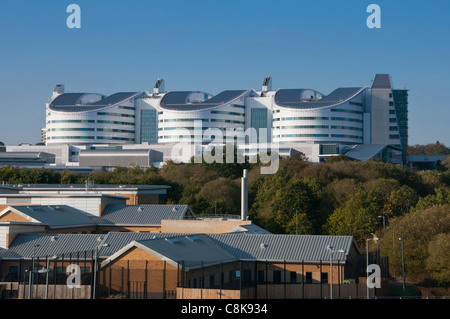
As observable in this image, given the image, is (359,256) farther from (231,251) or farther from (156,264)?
(156,264)

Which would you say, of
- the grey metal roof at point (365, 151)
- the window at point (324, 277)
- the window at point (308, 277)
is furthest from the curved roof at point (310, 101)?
the window at point (308, 277)

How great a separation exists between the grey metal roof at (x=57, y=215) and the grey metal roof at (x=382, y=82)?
5160 inches

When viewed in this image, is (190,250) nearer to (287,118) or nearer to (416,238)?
(416,238)

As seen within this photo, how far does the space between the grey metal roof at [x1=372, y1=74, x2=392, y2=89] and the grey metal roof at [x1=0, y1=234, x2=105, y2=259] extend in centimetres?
14523

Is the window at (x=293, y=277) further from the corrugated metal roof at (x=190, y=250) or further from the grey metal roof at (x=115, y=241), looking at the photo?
the grey metal roof at (x=115, y=241)

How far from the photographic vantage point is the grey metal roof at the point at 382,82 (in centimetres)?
18800

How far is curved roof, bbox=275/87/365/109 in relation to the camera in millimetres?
184375

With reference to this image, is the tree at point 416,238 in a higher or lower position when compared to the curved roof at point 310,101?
lower

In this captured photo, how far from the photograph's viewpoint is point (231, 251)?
50.2 meters

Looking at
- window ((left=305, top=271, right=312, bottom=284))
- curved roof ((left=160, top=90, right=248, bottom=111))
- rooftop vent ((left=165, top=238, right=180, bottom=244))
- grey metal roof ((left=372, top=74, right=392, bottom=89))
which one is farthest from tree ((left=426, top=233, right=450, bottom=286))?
curved roof ((left=160, top=90, right=248, bottom=111))

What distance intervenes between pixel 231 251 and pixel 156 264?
8778mm

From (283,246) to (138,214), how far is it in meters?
24.2

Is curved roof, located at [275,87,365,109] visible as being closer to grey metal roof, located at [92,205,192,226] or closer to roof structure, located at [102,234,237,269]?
grey metal roof, located at [92,205,192,226]

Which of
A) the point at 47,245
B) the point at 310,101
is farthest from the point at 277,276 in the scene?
the point at 310,101
